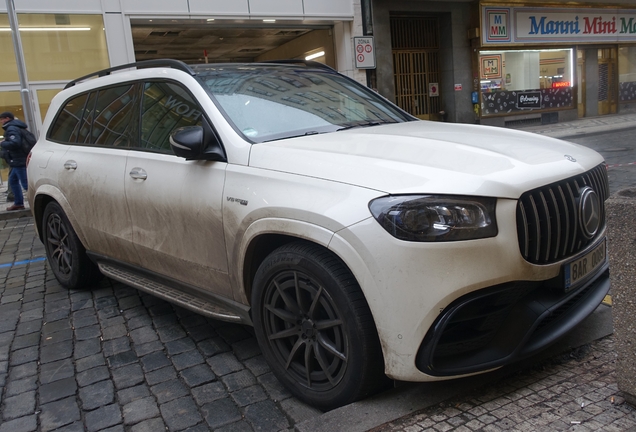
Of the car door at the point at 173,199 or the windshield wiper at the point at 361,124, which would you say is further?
the windshield wiper at the point at 361,124

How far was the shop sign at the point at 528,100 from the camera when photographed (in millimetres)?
19500

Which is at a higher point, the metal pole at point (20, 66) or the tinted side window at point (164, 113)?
the metal pole at point (20, 66)

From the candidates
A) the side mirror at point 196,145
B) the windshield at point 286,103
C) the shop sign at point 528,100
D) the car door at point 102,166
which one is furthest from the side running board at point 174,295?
the shop sign at point 528,100

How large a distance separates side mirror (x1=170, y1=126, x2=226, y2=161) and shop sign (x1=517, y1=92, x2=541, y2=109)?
18351 mm

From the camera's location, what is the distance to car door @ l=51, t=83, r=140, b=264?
12.9 ft

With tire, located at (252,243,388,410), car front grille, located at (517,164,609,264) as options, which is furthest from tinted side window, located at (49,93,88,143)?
car front grille, located at (517,164,609,264)

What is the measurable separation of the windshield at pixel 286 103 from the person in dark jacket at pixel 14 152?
8.13 m

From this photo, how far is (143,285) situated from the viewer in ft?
12.7

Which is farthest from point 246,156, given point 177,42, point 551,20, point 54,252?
point 551,20

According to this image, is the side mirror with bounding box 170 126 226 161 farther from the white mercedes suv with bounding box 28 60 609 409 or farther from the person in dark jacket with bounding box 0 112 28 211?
the person in dark jacket with bounding box 0 112 28 211

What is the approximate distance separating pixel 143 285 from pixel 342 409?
199cm

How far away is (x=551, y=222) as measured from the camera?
95.3 inches

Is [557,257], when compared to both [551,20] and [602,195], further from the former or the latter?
[551,20]

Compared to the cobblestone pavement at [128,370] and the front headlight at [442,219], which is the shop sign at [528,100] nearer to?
the cobblestone pavement at [128,370]
